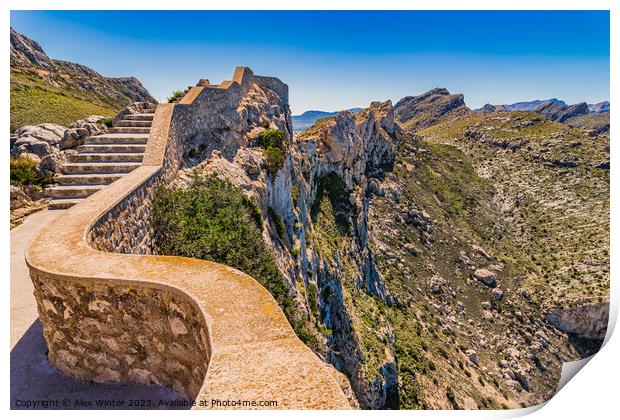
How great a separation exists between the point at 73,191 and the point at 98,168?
3.23 ft

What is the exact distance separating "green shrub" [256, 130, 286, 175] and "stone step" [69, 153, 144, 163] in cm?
824

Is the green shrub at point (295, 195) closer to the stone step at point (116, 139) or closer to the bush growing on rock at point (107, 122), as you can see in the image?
the bush growing on rock at point (107, 122)

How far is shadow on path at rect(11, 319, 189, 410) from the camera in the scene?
4.68 metres

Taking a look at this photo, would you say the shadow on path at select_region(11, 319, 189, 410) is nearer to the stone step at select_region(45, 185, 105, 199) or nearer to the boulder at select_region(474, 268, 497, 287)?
the stone step at select_region(45, 185, 105, 199)

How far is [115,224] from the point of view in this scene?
7039mm

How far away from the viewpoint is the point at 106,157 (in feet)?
34.0

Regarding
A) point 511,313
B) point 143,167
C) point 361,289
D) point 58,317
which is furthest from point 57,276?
point 511,313

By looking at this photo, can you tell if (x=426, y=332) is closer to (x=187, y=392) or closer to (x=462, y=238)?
(x=462, y=238)

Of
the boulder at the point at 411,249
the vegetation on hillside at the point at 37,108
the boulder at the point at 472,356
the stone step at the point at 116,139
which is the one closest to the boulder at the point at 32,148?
the stone step at the point at 116,139

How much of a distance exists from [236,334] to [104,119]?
48.9ft

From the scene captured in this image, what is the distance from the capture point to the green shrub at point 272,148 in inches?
727

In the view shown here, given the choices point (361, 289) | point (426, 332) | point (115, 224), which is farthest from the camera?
point (426, 332)

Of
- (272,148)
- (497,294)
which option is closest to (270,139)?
(272,148)

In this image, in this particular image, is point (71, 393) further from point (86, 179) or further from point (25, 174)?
point (25, 174)
